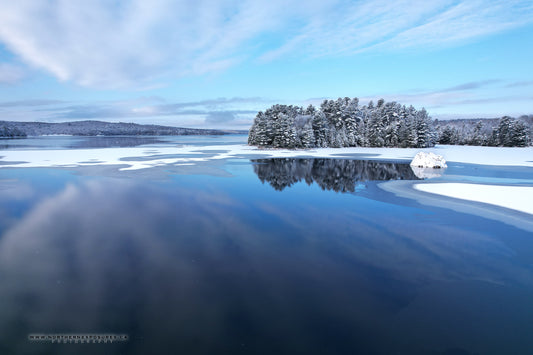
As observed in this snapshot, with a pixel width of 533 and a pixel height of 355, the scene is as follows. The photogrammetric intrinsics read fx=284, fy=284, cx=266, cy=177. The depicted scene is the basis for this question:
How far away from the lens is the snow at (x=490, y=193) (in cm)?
1368

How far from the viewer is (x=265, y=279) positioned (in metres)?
6.82

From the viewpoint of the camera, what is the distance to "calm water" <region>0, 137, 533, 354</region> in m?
4.94

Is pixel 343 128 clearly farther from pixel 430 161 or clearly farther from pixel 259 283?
pixel 259 283

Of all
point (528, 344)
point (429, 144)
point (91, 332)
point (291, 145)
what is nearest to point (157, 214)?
point (91, 332)

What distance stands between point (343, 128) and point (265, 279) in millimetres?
69075

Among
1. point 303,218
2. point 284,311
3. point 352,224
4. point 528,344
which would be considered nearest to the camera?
point 528,344

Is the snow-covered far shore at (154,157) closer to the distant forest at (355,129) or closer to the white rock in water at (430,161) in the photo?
the white rock in water at (430,161)

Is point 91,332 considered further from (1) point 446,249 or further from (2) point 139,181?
(2) point 139,181

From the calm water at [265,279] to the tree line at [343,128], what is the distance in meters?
48.4

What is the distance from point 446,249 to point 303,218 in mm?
5058

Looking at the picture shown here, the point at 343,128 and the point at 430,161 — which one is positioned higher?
the point at 343,128

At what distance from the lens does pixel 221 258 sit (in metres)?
7.95

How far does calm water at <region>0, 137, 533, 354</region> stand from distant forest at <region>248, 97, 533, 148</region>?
4853cm

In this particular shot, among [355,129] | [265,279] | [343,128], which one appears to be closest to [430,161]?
[265,279]
